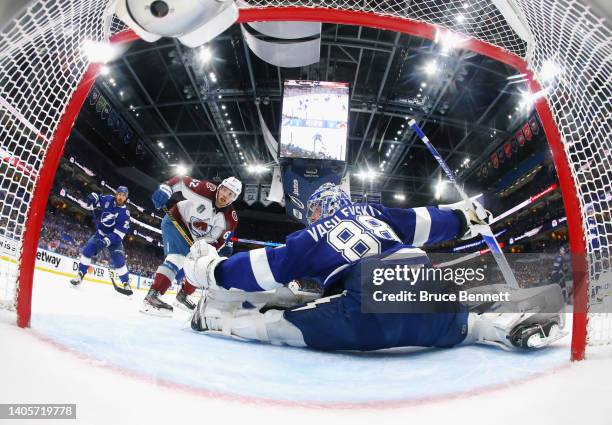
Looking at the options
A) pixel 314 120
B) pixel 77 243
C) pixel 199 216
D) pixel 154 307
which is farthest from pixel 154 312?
pixel 77 243

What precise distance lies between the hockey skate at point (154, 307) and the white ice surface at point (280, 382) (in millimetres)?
958

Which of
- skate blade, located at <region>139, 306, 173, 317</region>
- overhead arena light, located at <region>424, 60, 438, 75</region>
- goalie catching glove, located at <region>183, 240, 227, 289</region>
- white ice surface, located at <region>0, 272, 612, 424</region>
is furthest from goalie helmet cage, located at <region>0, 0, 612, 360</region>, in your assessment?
overhead arena light, located at <region>424, 60, 438, 75</region>

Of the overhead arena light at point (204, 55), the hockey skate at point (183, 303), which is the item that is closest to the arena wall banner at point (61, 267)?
the hockey skate at point (183, 303)

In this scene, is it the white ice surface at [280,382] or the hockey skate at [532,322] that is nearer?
the white ice surface at [280,382]

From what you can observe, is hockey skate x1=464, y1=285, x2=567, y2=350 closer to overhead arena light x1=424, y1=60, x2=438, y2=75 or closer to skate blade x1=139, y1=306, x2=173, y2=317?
skate blade x1=139, y1=306, x2=173, y2=317

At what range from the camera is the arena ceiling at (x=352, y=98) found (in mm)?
7887

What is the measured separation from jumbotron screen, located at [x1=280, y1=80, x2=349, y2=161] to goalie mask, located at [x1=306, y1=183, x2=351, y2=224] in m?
4.30

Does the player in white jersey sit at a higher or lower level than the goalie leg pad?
higher

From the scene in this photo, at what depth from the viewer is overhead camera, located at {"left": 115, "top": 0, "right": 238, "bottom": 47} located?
0.85m

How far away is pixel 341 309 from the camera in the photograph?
133 centimetres

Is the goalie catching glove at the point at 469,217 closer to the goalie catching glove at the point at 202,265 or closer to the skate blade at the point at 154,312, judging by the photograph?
the goalie catching glove at the point at 202,265

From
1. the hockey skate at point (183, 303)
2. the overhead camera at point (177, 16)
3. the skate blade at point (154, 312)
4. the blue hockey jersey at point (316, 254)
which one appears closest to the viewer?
the overhead camera at point (177, 16)

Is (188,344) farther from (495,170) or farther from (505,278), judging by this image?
(495,170)

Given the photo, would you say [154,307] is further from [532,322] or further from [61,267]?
[61,267]
